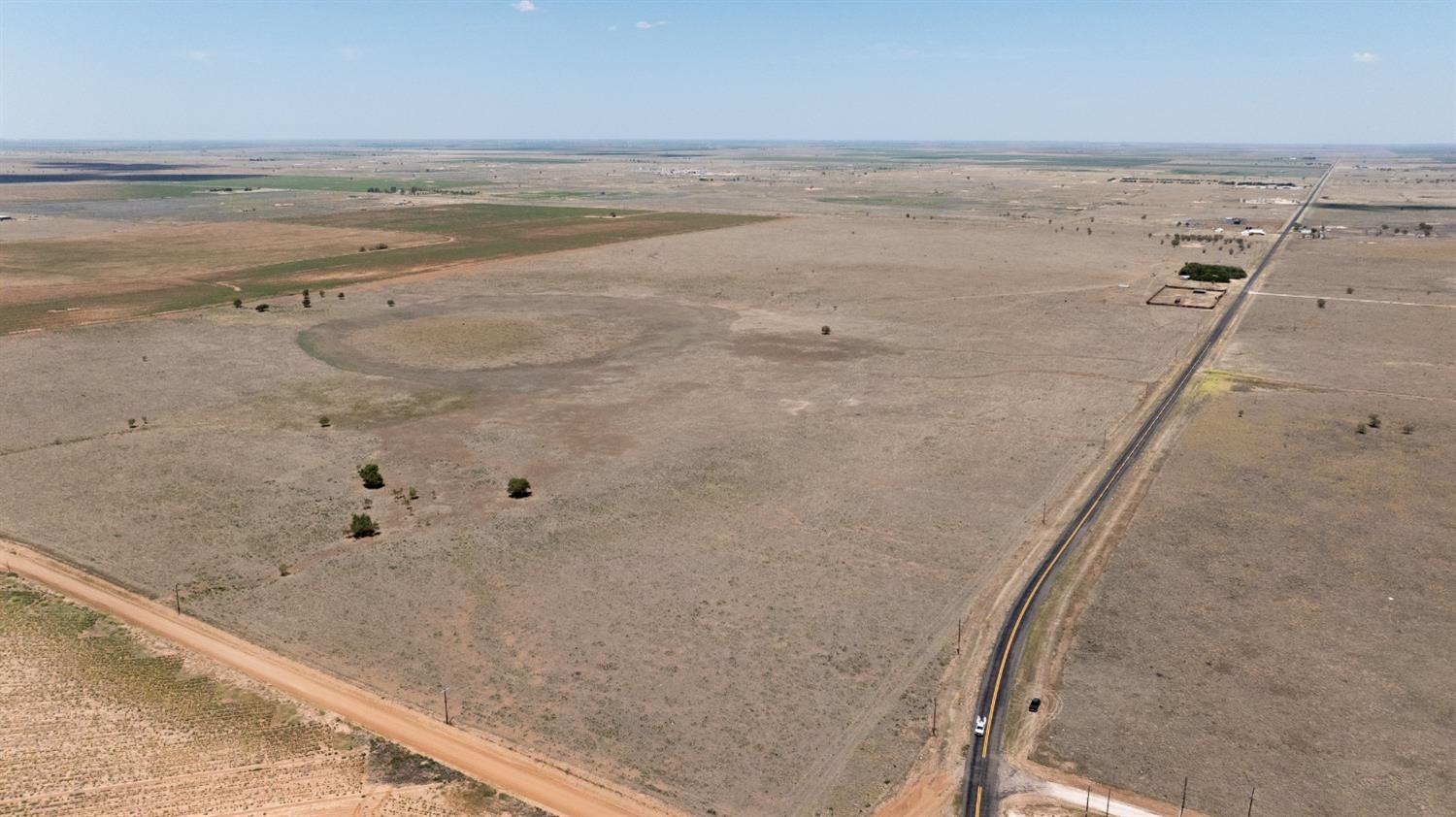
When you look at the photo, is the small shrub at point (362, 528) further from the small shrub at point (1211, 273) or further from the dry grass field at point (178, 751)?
the small shrub at point (1211, 273)

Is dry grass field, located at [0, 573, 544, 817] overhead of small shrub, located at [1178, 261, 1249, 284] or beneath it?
beneath

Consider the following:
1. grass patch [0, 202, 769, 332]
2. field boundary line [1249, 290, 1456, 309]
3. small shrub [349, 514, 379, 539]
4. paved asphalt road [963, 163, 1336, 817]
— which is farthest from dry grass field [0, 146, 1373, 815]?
field boundary line [1249, 290, 1456, 309]

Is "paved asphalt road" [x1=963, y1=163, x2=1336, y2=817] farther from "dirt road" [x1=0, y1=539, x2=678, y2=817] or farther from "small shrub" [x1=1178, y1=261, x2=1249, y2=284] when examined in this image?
"small shrub" [x1=1178, y1=261, x2=1249, y2=284]

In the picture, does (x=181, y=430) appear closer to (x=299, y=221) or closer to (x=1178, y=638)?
(x=1178, y=638)

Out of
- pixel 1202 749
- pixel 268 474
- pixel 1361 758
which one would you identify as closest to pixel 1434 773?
pixel 1361 758

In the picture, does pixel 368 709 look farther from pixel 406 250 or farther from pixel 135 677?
pixel 406 250

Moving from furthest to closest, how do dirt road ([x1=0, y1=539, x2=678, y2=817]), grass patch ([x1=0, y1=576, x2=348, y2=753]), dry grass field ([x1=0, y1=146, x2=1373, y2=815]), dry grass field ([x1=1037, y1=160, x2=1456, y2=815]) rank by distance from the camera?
dry grass field ([x1=0, y1=146, x2=1373, y2=815]) → grass patch ([x1=0, y1=576, x2=348, y2=753]) → dry grass field ([x1=1037, y1=160, x2=1456, y2=815]) → dirt road ([x1=0, y1=539, x2=678, y2=817])

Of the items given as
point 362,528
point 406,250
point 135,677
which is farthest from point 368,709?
point 406,250
